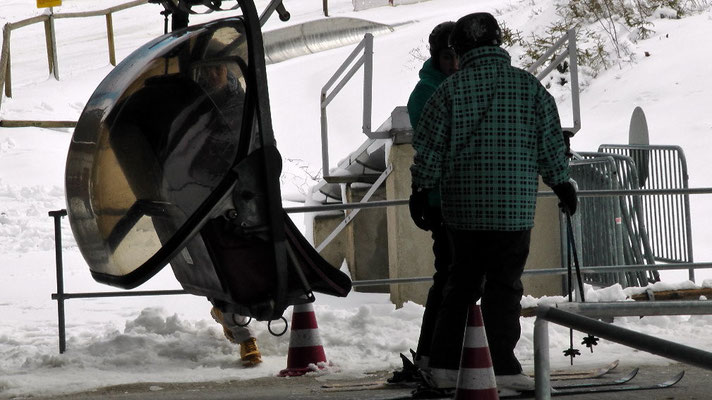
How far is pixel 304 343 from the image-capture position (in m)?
7.19

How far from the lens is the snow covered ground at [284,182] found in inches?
300

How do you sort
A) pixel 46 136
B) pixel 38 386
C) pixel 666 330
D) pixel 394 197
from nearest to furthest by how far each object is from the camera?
pixel 38 386 → pixel 666 330 → pixel 394 197 → pixel 46 136

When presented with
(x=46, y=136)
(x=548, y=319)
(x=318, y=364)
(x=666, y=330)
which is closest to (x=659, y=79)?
(x=46, y=136)

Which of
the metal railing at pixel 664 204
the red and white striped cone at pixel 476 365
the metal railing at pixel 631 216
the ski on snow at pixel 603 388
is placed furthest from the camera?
the metal railing at pixel 664 204

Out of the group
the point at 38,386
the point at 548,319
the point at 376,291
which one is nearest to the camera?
the point at 548,319

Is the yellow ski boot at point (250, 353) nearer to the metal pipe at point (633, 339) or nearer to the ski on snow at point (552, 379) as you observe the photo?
the ski on snow at point (552, 379)

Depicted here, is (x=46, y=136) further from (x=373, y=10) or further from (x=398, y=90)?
(x=373, y=10)

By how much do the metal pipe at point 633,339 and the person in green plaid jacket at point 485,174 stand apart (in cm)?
252

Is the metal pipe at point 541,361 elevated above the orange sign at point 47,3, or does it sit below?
below

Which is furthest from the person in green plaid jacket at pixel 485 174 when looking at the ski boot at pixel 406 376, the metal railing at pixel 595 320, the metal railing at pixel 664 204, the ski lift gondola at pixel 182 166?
the metal railing at pixel 664 204

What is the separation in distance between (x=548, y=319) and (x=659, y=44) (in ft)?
67.4

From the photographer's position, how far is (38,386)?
6914 mm

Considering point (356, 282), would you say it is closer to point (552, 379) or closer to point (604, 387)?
point (552, 379)

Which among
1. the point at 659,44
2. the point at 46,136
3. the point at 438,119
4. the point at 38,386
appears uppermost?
the point at 659,44
